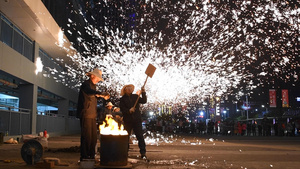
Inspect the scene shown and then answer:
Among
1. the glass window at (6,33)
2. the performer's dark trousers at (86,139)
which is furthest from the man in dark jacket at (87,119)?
the glass window at (6,33)

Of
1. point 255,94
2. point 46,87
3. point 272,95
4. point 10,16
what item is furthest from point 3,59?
point 255,94

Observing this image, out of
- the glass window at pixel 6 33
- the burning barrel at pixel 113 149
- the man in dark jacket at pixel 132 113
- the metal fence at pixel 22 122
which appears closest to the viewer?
the burning barrel at pixel 113 149

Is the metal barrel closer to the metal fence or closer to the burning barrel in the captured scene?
the burning barrel

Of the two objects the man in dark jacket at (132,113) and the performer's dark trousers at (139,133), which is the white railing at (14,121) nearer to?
the man in dark jacket at (132,113)

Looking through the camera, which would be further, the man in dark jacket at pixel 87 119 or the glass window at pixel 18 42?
the glass window at pixel 18 42

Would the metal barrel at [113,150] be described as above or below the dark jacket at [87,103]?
below

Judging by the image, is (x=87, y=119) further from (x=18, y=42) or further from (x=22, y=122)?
(x=18, y=42)

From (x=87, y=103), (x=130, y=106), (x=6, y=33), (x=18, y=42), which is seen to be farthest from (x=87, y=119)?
(x=18, y=42)

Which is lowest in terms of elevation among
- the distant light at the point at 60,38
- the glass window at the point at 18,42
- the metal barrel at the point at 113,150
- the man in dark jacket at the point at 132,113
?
the metal barrel at the point at 113,150

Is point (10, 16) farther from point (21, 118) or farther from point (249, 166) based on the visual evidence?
point (249, 166)

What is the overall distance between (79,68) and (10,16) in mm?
20144

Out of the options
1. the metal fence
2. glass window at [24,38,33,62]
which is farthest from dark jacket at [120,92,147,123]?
glass window at [24,38,33,62]

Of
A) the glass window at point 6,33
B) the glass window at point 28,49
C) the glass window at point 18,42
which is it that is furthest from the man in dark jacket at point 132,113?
the glass window at point 28,49

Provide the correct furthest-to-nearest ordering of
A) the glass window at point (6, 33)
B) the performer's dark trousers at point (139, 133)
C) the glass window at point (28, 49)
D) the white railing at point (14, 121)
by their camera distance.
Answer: the glass window at point (28, 49)
the glass window at point (6, 33)
the white railing at point (14, 121)
the performer's dark trousers at point (139, 133)
